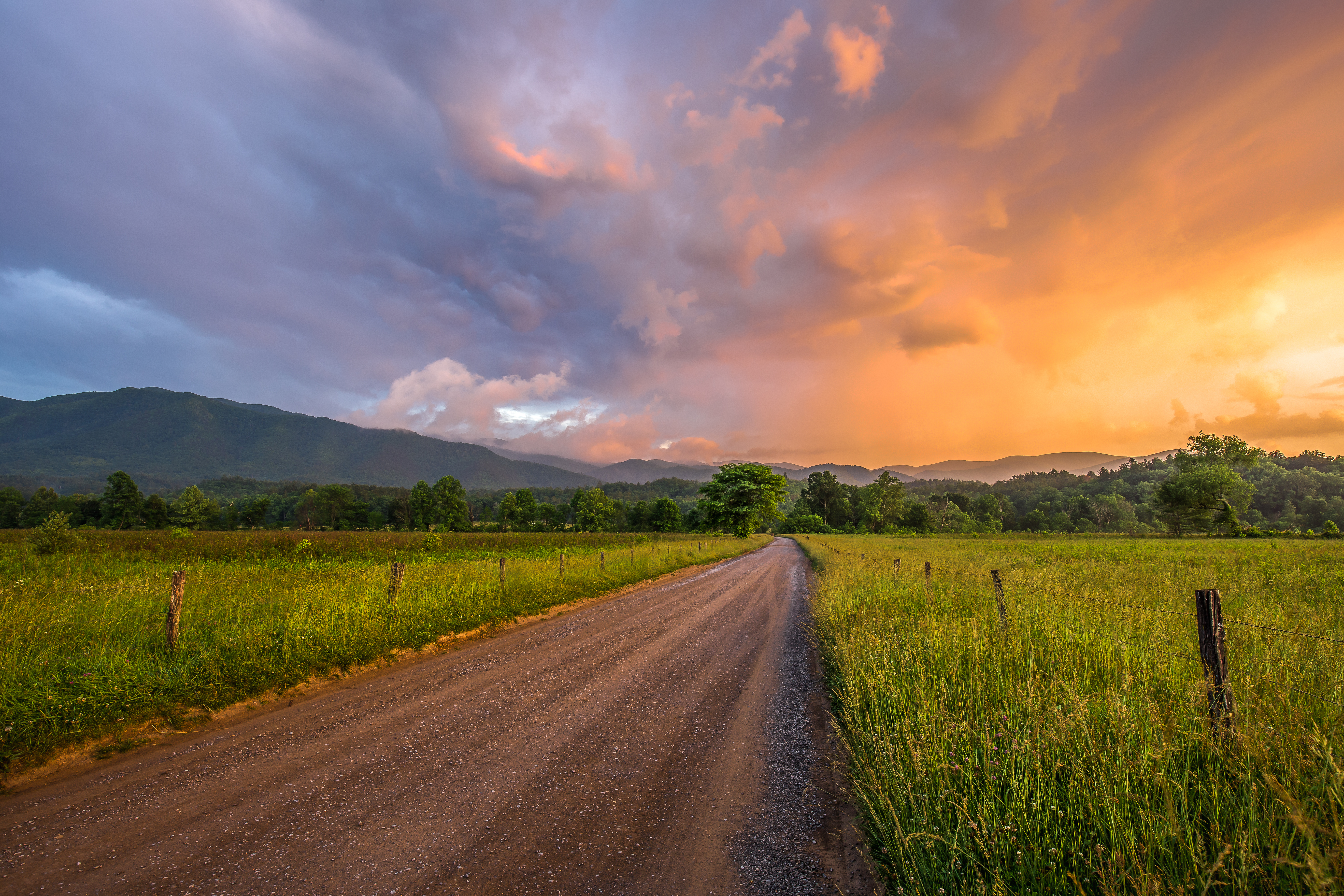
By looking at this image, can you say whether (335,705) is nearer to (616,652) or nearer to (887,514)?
(616,652)

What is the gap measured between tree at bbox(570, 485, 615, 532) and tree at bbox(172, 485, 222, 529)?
59.1 meters

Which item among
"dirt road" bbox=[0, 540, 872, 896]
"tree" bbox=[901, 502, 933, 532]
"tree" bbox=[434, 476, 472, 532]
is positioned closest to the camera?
"dirt road" bbox=[0, 540, 872, 896]

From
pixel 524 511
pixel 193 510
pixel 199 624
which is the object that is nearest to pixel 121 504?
pixel 193 510

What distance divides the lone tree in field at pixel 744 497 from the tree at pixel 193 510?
79.7 m

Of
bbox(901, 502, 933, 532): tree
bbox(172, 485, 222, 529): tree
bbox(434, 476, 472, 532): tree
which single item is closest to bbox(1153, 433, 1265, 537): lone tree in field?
bbox(901, 502, 933, 532): tree

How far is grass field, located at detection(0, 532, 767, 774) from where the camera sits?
5.05 metres

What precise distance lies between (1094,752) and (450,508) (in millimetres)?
102195

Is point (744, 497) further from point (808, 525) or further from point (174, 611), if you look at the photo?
point (808, 525)

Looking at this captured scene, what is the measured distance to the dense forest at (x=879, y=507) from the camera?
58.4m

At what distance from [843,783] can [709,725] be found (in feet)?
5.42

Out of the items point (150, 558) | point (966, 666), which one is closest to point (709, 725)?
point (966, 666)

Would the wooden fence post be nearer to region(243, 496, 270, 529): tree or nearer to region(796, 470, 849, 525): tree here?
region(243, 496, 270, 529): tree

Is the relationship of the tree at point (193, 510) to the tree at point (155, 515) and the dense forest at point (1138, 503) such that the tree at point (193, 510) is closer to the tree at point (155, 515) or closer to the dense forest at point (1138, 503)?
the tree at point (155, 515)

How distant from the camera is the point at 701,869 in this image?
3.28 meters
